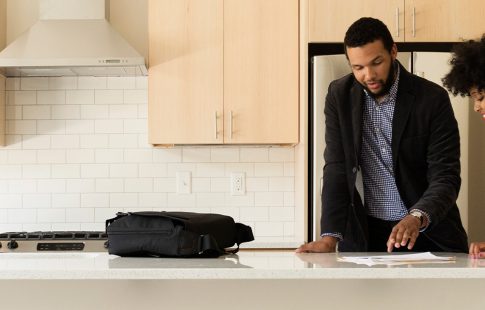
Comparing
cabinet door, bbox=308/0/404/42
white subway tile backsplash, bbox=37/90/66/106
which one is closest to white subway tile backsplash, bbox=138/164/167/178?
white subway tile backsplash, bbox=37/90/66/106

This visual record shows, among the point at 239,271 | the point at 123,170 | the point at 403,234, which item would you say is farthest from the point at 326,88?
the point at 239,271

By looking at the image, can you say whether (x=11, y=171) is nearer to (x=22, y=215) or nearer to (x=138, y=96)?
(x=22, y=215)

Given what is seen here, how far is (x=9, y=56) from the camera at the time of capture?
166 inches

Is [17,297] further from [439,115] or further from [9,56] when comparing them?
[9,56]

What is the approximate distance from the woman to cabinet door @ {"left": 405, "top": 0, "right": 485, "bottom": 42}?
152 centimetres

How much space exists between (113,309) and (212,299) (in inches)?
10.3

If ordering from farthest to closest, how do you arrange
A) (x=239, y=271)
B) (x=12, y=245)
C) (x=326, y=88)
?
1. (x=12, y=245)
2. (x=326, y=88)
3. (x=239, y=271)

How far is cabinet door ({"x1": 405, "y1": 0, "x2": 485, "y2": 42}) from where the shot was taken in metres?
4.04

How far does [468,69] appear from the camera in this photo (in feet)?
8.04

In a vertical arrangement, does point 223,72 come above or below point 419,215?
above

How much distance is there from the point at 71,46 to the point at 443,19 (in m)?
1.91

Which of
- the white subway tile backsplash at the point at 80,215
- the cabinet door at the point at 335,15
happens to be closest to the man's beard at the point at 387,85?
the cabinet door at the point at 335,15

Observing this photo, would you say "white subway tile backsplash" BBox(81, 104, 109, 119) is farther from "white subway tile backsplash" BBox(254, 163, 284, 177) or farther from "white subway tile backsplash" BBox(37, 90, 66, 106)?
"white subway tile backsplash" BBox(254, 163, 284, 177)

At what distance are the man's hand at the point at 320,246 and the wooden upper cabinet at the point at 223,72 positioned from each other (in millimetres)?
1687
